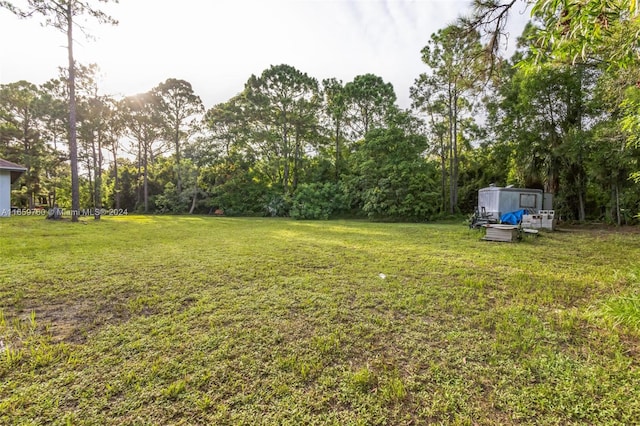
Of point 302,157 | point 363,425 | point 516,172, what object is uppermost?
point 302,157

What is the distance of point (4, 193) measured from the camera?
1230cm

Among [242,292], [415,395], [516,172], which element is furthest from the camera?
[516,172]

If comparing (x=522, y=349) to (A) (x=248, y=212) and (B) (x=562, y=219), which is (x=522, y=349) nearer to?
(B) (x=562, y=219)

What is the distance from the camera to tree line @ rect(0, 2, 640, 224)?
11.5 meters

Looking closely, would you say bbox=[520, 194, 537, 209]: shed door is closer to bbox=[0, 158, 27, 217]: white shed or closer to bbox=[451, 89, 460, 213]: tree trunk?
bbox=[451, 89, 460, 213]: tree trunk

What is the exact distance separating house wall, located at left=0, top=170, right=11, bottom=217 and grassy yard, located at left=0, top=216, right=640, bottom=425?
12.8 metres

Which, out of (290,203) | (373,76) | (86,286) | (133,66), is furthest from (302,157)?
(86,286)

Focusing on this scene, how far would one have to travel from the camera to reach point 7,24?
8734 millimetres

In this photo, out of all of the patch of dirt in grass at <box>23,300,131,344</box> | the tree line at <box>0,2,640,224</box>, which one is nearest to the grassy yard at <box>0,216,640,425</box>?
the patch of dirt in grass at <box>23,300,131,344</box>

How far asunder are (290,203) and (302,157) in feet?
13.0

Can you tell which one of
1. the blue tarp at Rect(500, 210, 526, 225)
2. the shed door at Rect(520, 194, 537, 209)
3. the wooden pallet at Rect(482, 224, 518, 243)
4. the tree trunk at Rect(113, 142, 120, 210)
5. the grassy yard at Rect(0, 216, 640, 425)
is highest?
the tree trunk at Rect(113, 142, 120, 210)

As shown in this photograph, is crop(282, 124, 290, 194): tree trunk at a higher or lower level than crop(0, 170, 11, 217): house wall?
higher

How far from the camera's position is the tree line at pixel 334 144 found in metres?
11.5

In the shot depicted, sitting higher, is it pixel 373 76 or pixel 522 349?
pixel 373 76
